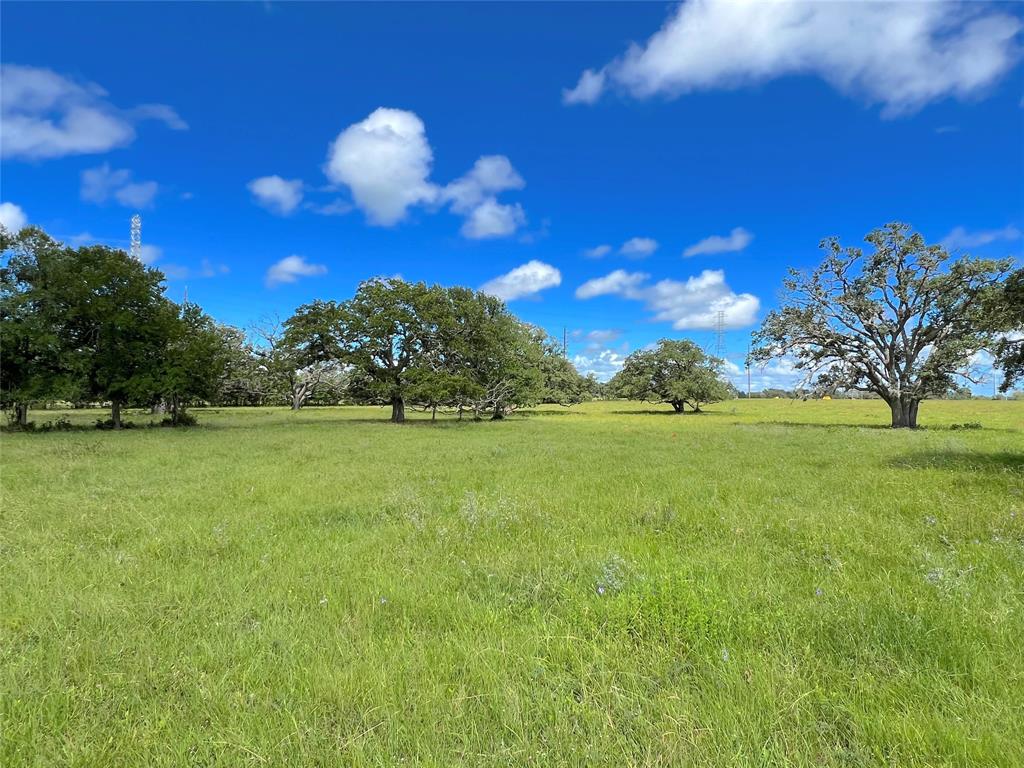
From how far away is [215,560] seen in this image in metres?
6.00

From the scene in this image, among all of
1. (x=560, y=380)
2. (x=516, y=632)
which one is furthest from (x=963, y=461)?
(x=560, y=380)

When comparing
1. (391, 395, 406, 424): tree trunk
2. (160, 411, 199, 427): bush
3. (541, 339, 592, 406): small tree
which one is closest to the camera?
(160, 411, 199, 427): bush

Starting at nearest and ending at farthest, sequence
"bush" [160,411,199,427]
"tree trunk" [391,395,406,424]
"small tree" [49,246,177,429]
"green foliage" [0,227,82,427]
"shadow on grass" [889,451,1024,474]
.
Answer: "shadow on grass" [889,451,1024,474]
"green foliage" [0,227,82,427]
"small tree" [49,246,177,429]
"bush" [160,411,199,427]
"tree trunk" [391,395,406,424]

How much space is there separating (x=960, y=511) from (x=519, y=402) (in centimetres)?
3521

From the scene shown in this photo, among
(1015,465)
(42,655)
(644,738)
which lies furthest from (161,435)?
(1015,465)

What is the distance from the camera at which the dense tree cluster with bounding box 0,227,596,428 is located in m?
25.6

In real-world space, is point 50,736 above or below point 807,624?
below

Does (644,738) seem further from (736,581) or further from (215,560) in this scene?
(215,560)

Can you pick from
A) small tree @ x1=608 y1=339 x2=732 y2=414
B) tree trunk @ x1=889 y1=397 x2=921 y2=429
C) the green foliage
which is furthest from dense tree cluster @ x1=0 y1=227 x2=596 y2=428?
tree trunk @ x1=889 y1=397 x2=921 y2=429

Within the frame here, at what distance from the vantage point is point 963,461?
1373 cm

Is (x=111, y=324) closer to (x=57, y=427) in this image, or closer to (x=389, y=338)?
(x=57, y=427)

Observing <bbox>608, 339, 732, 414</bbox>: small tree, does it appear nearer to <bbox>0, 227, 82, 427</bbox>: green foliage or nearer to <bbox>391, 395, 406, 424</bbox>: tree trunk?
<bbox>391, 395, 406, 424</bbox>: tree trunk

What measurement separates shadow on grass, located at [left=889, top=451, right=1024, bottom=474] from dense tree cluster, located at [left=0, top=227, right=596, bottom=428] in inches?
1017

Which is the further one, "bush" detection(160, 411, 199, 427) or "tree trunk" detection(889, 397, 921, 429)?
"tree trunk" detection(889, 397, 921, 429)
